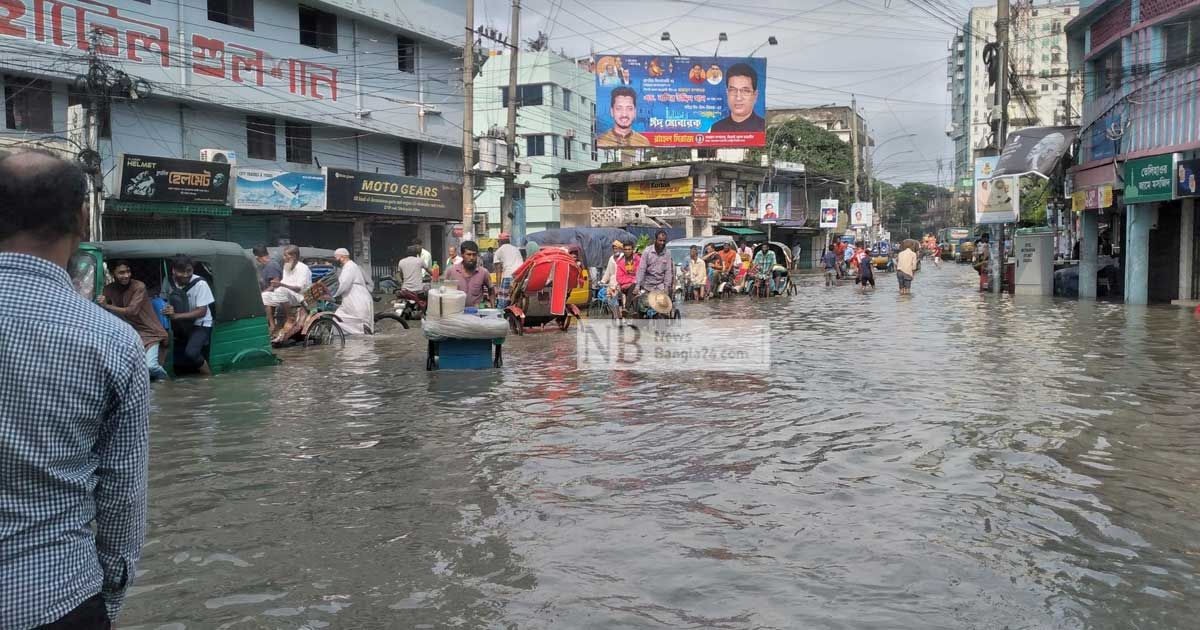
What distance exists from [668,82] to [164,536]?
37970mm

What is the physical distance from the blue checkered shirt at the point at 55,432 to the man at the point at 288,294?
12.6 m

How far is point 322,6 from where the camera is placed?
28.2m

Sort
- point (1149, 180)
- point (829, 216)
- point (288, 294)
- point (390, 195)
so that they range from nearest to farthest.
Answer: point (288, 294)
point (1149, 180)
point (390, 195)
point (829, 216)

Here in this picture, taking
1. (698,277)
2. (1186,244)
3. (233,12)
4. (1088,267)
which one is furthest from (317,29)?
(1186,244)

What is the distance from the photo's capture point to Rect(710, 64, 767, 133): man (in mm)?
41406

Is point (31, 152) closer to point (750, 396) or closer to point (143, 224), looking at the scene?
point (750, 396)

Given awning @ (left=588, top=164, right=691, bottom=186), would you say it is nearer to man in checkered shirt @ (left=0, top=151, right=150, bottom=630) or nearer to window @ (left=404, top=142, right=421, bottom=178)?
window @ (left=404, top=142, right=421, bottom=178)

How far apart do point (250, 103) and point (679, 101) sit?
67.3ft

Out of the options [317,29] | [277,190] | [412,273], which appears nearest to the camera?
[412,273]

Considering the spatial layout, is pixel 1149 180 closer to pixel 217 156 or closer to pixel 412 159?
pixel 217 156

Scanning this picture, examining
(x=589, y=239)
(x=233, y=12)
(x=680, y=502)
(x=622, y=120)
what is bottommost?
(x=680, y=502)

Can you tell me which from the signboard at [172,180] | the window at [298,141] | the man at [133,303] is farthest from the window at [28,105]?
the man at [133,303]

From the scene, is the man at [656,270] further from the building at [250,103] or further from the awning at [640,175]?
the awning at [640,175]

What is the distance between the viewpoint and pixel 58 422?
2.17m
